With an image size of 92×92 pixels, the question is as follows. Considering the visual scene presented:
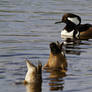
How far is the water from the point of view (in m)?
10.7

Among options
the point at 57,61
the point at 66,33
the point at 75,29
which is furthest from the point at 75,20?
the point at 57,61

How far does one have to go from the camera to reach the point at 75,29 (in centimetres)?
2083

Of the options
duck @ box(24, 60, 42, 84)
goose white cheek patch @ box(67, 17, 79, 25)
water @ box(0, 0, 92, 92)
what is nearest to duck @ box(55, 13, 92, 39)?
goose white cheek patch @ box(67, 17, 79, 25)

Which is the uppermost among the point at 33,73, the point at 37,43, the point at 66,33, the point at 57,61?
the point at 33,73

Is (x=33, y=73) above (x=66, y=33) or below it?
above

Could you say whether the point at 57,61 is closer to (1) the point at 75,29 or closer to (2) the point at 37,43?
(2) the point at 37,43

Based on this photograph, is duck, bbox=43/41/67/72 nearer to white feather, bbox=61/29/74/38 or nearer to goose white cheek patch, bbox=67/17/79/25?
white feather, bbox=61/29/74/38

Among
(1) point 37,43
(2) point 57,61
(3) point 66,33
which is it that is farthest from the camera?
(3) point 66,33

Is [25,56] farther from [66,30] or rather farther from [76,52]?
[66,30]

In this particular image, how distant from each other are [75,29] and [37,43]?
448cm

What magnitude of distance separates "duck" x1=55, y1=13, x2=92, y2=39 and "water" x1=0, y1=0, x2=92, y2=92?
52 centimetres

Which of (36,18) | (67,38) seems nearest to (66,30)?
(67,38)

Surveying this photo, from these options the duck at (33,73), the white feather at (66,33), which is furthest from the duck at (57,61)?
the white feather at (66,33)

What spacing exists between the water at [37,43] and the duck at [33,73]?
207mm
